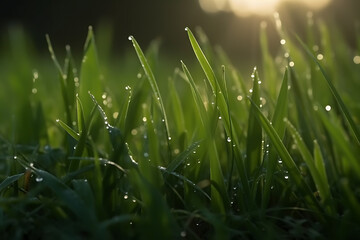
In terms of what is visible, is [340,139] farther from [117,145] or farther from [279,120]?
[117,145]

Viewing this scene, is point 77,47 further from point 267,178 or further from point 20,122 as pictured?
point 267,178

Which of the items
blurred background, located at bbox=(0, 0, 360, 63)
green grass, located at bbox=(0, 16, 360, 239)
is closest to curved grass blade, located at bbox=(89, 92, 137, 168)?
green grass, located at bbox=(0, 16, 360, 239)

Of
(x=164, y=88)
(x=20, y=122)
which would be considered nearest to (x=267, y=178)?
(x=20, y=122)

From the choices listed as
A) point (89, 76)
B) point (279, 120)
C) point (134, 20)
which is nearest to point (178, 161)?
point (279, 120)

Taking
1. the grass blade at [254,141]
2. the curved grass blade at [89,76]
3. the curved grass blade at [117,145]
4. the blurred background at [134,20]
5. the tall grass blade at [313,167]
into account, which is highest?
the blurred background at [134,20]

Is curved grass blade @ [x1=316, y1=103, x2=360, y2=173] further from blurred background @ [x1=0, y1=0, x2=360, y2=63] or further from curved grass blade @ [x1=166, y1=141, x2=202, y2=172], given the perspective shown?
blurred background @ [x1=0, y1=0, x2=360, y2=63]

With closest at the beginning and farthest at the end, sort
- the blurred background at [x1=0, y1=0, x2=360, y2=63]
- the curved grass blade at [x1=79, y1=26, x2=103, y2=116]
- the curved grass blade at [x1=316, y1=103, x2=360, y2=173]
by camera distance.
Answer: the curved grass blade at [x1=316, y1=103, x2=360, y2=173] → the curved grass blade at [x1=79, y1=26, x2=103, y2=116] → the blurred background at [x1=0, y1=0, x2=360, y2=63]

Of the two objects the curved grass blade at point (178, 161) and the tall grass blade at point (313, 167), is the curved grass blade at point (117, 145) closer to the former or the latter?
the curved grass blade at point (178, 161)

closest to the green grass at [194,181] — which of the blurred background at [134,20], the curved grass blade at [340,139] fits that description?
the curved grass blade at [340,139]

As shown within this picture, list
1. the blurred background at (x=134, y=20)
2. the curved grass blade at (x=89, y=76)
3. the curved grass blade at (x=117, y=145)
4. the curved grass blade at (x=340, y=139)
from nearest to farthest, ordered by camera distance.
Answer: the curved grass blade at (x=340, y=139), the curved grass blade at (x=117, y=145), the curved grass blade at (x=89, y=76), the blurred background at (x=134, y=20)

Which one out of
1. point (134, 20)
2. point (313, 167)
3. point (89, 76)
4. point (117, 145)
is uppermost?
point (134, 20)

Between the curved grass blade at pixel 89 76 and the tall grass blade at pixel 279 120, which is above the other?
the curved grass blade at pixel 89 76
